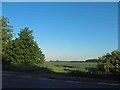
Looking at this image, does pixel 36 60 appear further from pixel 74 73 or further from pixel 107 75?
pixel 107 75

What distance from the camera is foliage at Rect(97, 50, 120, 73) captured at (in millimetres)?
26562

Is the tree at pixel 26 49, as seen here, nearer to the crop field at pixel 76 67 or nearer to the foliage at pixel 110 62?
the crop field at pixel 76 67

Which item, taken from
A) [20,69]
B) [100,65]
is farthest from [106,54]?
[20,69]

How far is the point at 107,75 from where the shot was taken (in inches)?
947

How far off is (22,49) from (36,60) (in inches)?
88.6

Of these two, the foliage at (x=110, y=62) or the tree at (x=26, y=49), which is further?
the tree at (x=26, y=49)

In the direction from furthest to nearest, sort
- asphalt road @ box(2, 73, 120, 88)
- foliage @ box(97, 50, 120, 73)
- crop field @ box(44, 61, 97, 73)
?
crop field @ box(44, 61, 97, 73)
foliage @ box(97, 50, 120, 73)
asphalt road @ box(2, 73, 120, 88)

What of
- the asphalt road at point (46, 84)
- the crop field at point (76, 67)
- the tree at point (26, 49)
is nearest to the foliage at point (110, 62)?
the crop field at point (76, 67)

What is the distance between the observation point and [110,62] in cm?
2712

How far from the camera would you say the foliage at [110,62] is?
26.6m

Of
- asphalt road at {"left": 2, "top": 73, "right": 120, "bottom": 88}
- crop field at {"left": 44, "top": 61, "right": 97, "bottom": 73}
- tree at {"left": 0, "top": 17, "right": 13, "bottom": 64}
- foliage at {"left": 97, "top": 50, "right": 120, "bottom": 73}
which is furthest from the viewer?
tree at {"left": 0, "top": 17, "right": 13, "bottom": 64}

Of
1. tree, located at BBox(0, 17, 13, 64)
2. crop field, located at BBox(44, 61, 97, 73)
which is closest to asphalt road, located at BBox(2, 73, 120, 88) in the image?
crop field, located at BBox(44, 61, 97, 73)

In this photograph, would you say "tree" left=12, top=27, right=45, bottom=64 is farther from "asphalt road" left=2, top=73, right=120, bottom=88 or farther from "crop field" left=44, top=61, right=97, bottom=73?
"asphalt road" left=2, top=73, right=120, bottom=88

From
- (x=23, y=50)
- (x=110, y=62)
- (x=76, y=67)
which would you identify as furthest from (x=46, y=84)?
(x=23, y=50)
